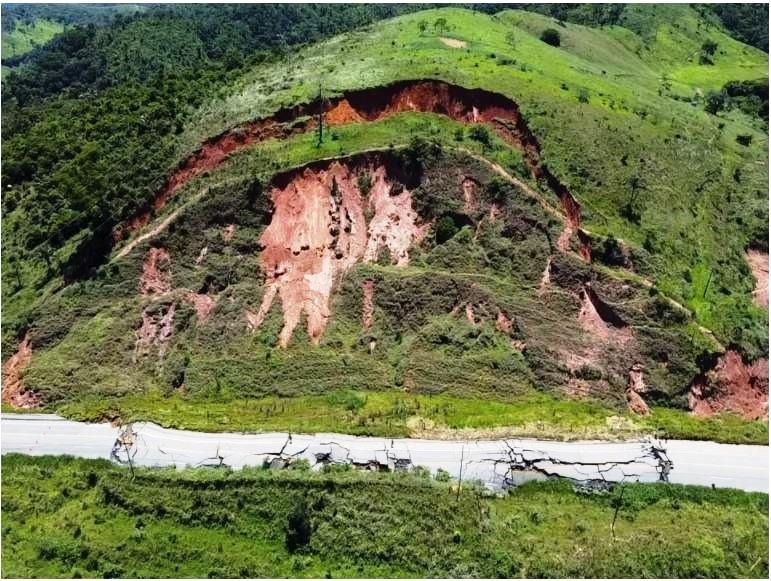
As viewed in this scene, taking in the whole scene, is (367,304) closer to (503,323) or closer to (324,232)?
(324,232)

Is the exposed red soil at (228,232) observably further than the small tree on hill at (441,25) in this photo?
No

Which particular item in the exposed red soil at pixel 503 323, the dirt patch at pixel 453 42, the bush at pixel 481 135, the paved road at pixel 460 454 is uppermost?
the dirt patch at pixel 453 42

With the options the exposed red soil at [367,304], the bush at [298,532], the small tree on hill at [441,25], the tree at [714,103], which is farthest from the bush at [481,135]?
the tree at [714,103]

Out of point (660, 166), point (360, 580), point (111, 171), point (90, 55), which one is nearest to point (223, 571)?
point (360, 580)

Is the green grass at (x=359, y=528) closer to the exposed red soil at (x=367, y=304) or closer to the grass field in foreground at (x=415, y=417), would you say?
the grass field in foreground at (x=415, y=417)

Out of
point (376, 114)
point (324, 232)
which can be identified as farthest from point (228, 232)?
point (376, 114)

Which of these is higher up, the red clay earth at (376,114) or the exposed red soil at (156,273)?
the red clay earth at (376,114)
